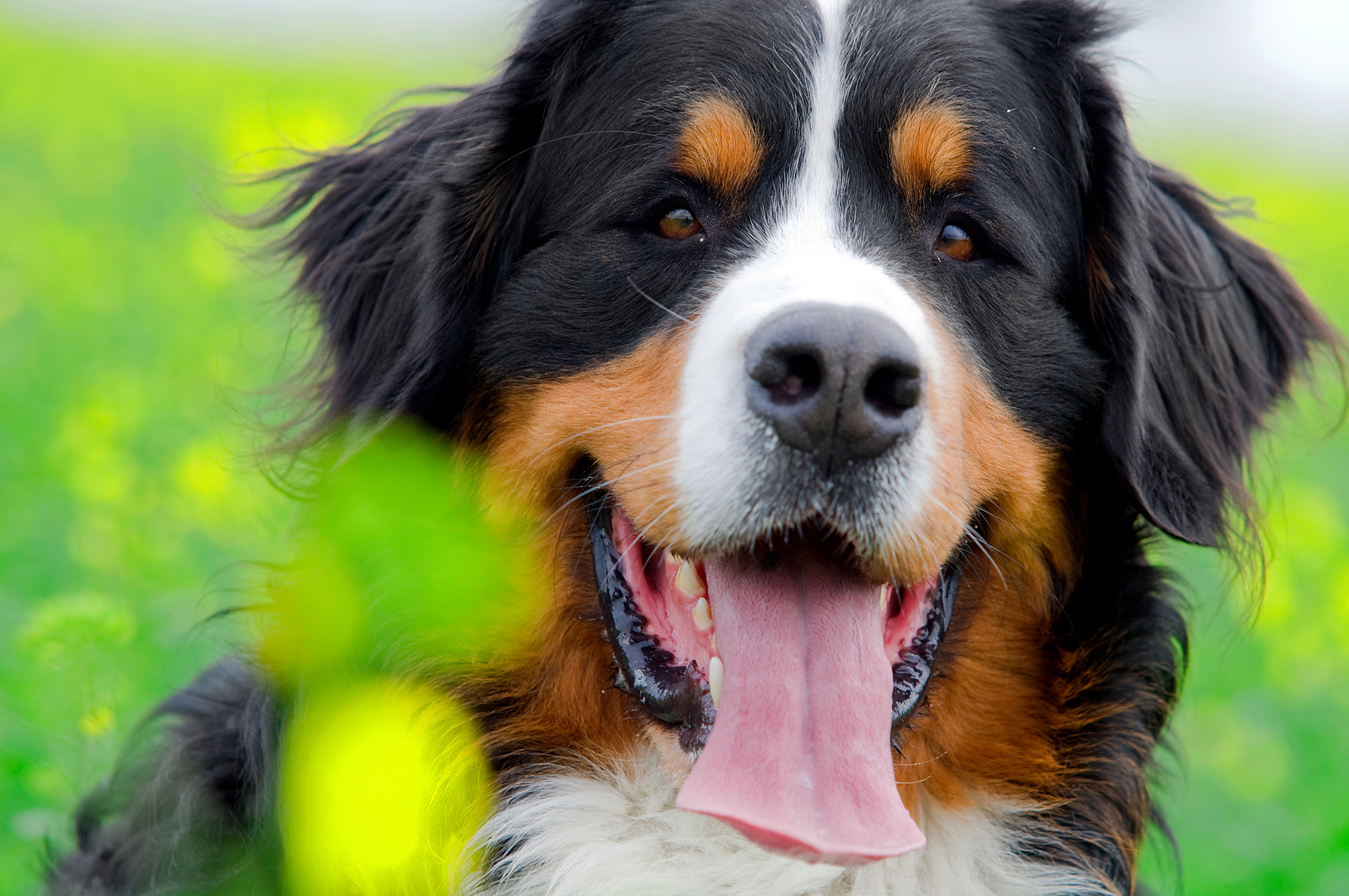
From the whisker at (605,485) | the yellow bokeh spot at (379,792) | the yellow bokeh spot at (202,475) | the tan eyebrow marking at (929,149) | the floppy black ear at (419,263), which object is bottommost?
the yellow bokeh spot at (202,475)

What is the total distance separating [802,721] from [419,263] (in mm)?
1357

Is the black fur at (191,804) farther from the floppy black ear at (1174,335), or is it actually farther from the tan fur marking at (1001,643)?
the floppy black ear at (1174,335)

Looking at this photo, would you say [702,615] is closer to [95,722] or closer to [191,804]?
[191,804]

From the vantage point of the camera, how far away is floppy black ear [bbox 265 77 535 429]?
3076 millimetres

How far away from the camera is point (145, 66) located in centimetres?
1981

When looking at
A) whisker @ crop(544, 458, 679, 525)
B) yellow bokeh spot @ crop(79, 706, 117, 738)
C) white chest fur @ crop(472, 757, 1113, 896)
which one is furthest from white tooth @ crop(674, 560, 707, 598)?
yellow bokeh spot @ crop(79, 706, 117, 738)

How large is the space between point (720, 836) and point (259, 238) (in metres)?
2.19

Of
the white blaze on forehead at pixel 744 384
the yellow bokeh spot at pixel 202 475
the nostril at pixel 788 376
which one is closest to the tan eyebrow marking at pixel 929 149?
the white blaze on forehead at pixel 744 384

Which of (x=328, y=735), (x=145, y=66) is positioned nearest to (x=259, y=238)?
(x=328, y=735)

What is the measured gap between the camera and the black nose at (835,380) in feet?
8.02

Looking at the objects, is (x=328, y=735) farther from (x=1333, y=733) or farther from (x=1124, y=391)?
(x=1333, y=733)

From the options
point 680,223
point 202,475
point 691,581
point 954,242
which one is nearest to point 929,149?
point 954,242

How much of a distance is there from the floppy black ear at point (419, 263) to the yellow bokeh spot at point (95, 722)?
890 millimetres

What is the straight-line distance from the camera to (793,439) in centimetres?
259
